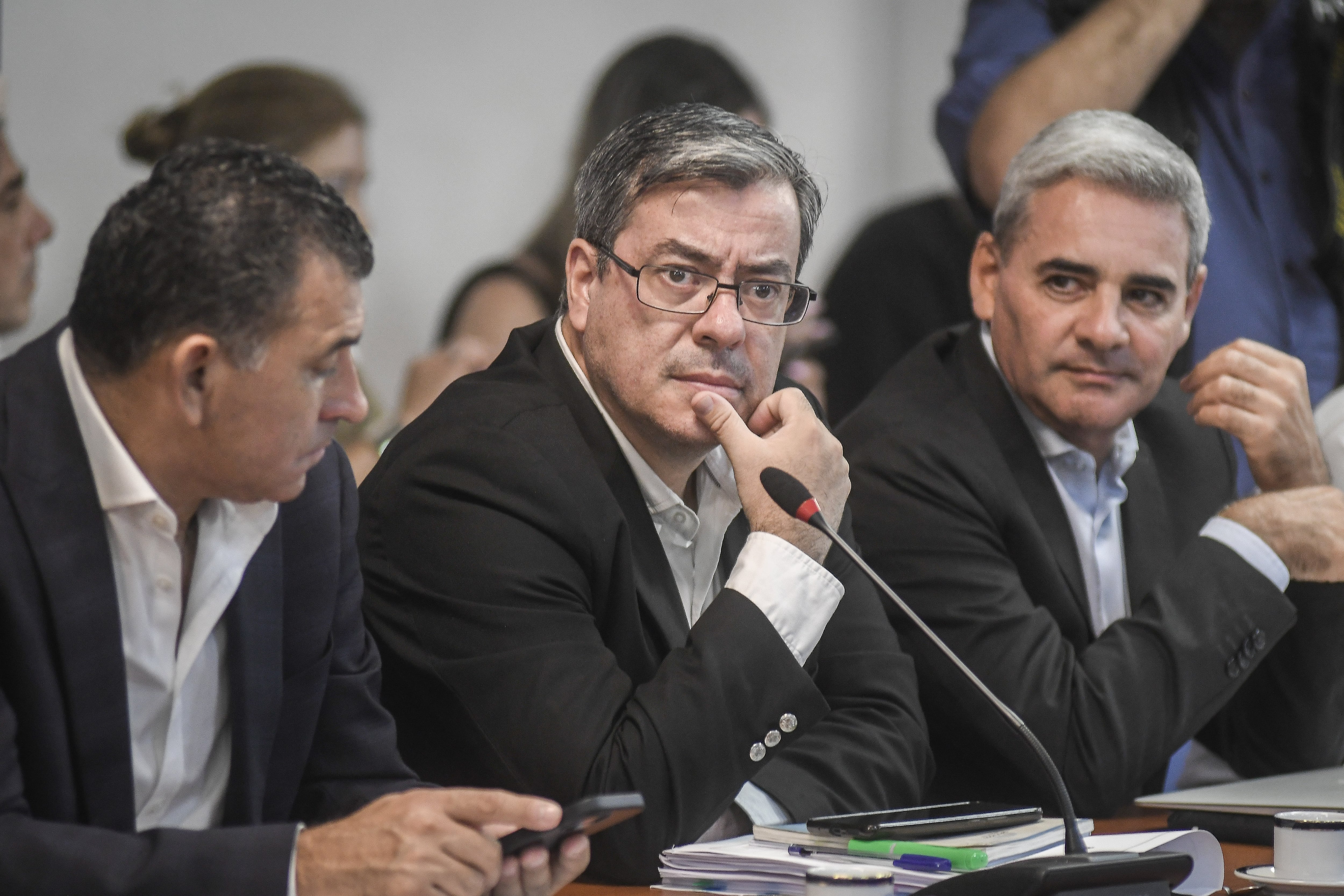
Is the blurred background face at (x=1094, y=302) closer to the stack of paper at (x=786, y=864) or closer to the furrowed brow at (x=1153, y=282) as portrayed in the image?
the furrowed brow at (x=1153, y=282)

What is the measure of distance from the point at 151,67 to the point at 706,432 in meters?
2.01

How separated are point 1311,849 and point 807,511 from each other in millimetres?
600

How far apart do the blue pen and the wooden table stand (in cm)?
26

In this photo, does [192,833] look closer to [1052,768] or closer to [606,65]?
[1052,768]

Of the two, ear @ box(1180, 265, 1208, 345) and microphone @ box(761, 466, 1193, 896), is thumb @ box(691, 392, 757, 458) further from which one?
ear @ box(1180, 265, 1208, 345)

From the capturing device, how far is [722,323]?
185 centimetres

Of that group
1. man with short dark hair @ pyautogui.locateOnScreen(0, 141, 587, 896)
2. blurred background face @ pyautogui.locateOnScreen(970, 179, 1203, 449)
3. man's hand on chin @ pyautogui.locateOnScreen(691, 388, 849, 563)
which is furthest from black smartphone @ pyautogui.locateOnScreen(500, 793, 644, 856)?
blurred background face @ pyautogui.locateOnScreen(970, 179, 1203, 449)

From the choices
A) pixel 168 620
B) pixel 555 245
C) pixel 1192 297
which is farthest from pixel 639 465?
pixel 555 245

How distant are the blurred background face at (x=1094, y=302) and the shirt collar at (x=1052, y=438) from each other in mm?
21

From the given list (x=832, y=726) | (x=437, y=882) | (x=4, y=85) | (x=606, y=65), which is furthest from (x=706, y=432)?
(x=606, y=65)

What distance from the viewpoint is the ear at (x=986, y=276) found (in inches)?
95.9

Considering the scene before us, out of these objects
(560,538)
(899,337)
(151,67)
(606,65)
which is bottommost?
(560,538)

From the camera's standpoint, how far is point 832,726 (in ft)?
6.22

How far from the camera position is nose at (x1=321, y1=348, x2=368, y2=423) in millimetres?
1422
